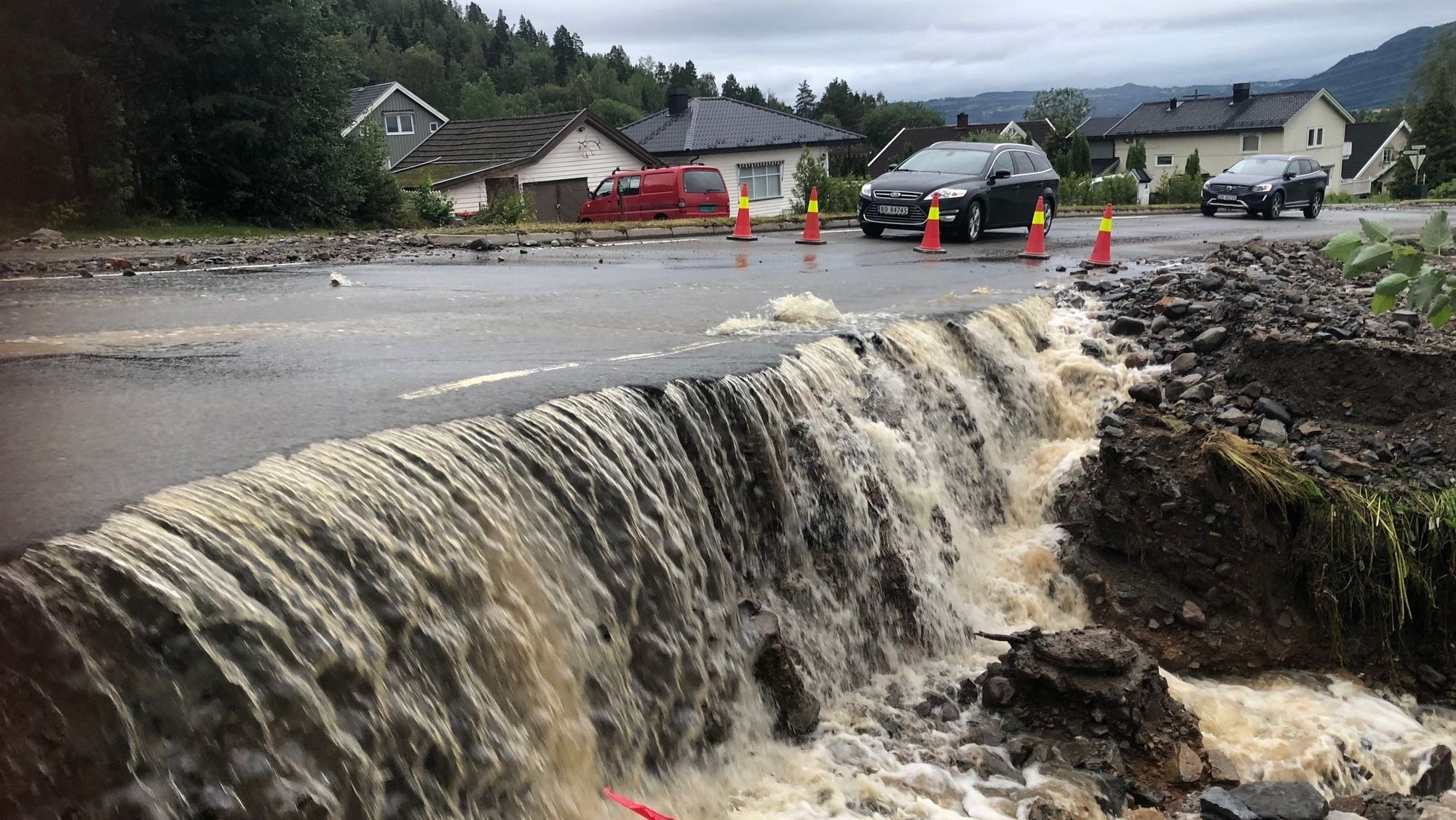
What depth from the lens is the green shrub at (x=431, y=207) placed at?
1047 inches

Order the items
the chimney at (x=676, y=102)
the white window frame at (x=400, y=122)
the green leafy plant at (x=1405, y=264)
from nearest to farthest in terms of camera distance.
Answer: the green leafy plant at (x=1405, y=264) → the chimney at (x=676, y=102) → the white window frame at (x=400, y=122)

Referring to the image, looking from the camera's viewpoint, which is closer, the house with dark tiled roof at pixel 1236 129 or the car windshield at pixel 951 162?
the car windshield at pixel 951 162

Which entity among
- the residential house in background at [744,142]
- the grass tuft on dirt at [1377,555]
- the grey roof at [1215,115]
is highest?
the grey roof at [1215,115]

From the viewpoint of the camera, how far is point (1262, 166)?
94.3 feet

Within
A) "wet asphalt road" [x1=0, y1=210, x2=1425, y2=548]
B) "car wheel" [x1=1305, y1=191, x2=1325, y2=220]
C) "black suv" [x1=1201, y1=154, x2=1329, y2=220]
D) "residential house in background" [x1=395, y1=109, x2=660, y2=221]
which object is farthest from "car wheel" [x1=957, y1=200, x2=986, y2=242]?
"residential house in background" [x1=395, y1=109, x2=660, y2=221]

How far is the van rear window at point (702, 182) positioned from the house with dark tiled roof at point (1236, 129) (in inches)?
1994

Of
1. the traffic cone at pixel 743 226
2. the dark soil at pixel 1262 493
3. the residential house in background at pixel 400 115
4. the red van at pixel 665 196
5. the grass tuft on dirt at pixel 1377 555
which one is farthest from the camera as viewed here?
the residential house in background at pixel 400 115

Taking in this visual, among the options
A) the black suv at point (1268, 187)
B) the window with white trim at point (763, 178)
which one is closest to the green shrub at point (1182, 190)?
the black suv at point (1268, 187)

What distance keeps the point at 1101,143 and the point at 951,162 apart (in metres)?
70.5

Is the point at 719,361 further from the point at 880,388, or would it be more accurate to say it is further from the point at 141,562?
the point at 141,562

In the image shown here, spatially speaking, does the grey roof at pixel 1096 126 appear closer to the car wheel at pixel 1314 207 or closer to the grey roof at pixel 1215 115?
the grey roof at pixel 1215 115

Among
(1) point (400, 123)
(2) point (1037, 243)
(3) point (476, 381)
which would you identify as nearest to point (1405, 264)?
(3) point (476, 381)

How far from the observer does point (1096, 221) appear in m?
25.4

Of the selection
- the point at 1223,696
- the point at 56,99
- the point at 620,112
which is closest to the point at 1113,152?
the point at 620,112
